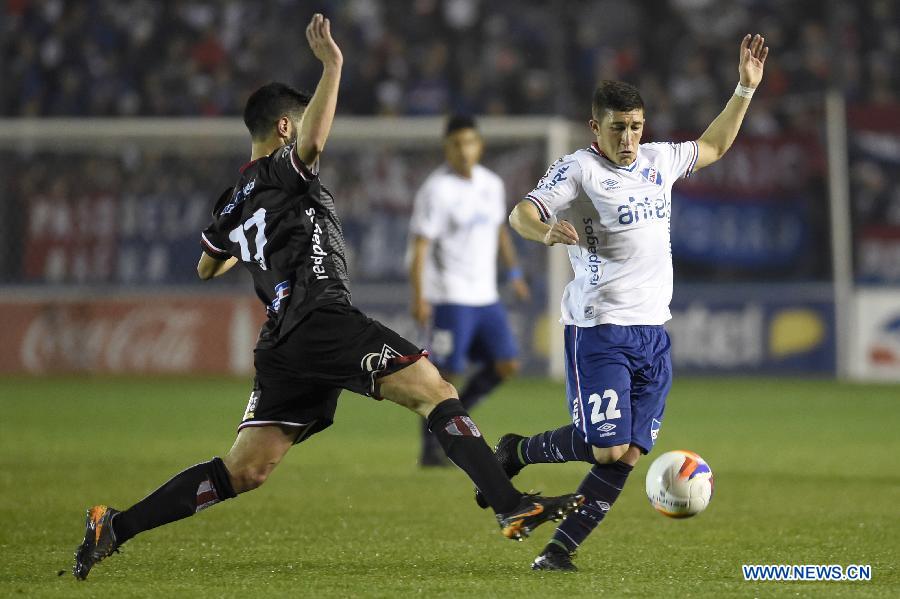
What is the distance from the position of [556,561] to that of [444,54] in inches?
623

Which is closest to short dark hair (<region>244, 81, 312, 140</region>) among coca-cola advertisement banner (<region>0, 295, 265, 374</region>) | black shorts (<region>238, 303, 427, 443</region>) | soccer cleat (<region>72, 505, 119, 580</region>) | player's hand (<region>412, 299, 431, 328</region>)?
black shorts (<region>238, 303, 427, 443</region>)

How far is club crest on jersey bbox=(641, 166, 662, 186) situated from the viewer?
240 inches

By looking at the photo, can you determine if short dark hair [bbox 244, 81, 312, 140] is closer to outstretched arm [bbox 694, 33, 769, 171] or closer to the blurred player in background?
outstretched arm [bbox 694, 33, 769, 171]

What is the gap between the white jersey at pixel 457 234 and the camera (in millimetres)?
10102

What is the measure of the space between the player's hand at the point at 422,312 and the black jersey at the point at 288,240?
4224 mm

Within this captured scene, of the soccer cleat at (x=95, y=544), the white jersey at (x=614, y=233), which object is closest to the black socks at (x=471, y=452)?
the white jersey at (x=614, y=233)

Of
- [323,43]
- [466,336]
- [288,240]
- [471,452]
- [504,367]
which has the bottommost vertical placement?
[471,452]

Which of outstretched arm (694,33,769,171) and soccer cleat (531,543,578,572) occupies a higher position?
outstretched arm (694,33,769,171)

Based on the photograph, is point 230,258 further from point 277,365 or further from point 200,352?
point 200,352

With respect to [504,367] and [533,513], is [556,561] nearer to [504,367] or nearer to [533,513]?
[533,513]

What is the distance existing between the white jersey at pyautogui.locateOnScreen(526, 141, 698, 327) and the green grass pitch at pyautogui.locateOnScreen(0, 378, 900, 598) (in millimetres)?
1062

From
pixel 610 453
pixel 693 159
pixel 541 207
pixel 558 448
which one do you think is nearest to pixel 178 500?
pixel 558 448

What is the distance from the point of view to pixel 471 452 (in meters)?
5.41

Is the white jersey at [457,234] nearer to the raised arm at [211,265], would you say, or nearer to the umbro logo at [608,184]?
the raised arm at [211,265]
